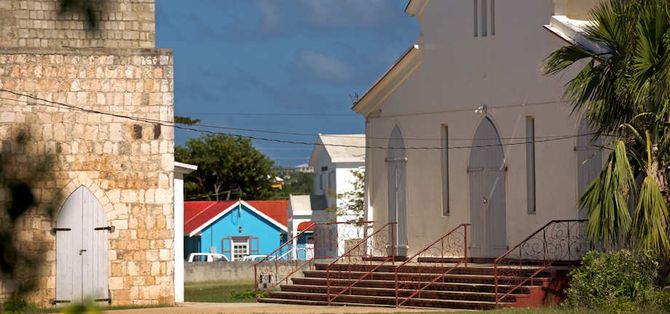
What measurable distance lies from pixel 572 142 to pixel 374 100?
781 centimetres

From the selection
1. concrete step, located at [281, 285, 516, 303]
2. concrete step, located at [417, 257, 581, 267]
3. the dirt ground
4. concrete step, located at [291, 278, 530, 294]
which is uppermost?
concrete step, located at [417, 257, 581, 267]

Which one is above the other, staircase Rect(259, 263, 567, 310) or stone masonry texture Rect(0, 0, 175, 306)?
stone masonry texture Rect(0, 0, 175, 306)

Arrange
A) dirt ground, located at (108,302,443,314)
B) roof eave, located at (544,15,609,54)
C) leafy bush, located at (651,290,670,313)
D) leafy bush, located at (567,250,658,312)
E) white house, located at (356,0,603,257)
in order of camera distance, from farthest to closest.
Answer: white house, located at (356,0,603,257), dirt ground, located at (108,302,443,314), roof eave, located at (544,15,609,54), leafy bush, located at (567,250,658,312), leafy bush, located at (651,290,670,313)

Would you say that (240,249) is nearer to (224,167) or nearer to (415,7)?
(224,167)

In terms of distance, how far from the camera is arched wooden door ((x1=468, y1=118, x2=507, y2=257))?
2709cm

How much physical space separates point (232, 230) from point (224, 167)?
542 inches

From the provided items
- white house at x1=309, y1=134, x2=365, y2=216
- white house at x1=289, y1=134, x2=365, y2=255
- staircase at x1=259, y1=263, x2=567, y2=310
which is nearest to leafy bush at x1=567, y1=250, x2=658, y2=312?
staircase at x1=259, y1=263, x2=567, y2=310

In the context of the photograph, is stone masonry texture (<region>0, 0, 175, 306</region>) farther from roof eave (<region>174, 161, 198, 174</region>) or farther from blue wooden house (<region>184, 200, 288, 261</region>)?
blue wooden house (<region>184, 200, 288, 261</region>)

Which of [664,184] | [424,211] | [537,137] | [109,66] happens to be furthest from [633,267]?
[109,66]

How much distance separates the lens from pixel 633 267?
67.4 feet

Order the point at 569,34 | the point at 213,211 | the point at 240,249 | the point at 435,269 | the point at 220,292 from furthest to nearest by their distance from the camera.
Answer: the point at 240,249 → the point at 213,211 → the point at 220,292 → the point at 435,269 → the point at 569,34

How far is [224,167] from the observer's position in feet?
252

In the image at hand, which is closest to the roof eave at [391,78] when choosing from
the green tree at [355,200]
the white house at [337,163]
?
the green tree at [355,200]

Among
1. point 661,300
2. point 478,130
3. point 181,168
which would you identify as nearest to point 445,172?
point 478,130
